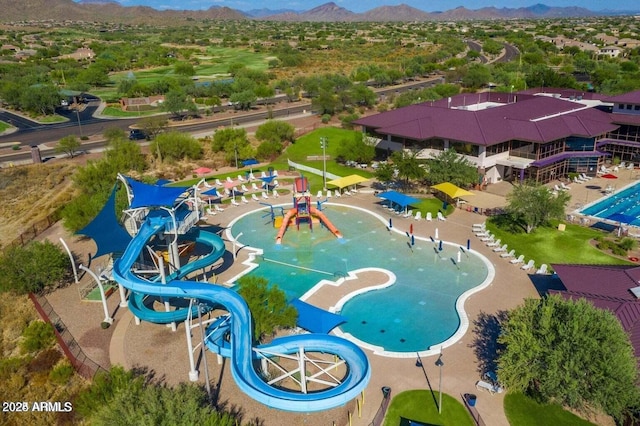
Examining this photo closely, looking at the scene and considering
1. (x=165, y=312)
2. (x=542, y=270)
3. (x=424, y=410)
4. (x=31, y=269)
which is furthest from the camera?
(x=542, y=270)

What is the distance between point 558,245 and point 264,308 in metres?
25.6

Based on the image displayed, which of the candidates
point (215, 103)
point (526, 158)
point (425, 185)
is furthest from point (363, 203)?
point (215, 103)

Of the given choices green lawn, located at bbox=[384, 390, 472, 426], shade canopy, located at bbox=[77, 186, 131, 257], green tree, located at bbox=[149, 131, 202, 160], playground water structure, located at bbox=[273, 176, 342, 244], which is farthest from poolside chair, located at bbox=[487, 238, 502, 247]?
green tree, located at bbox=[149, 131, 202, 160]

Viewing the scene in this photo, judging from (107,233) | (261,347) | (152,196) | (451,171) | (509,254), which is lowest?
(509,254)

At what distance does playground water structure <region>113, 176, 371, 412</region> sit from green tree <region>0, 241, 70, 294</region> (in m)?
7.80

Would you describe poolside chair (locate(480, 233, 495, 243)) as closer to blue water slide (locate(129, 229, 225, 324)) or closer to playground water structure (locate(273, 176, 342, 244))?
playground water structure (locate(273, 176, 342, 244))

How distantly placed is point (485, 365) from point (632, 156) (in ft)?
155

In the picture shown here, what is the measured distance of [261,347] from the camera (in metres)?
22.7

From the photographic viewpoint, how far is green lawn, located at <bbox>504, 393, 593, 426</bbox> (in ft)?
68.7

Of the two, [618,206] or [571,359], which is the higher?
[571,359]

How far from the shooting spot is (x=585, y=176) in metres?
54.9

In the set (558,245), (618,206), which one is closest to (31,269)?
(558,245)

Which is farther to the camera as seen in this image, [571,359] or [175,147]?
[175,147]

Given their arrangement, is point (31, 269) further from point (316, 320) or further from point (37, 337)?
point (316, 320)
